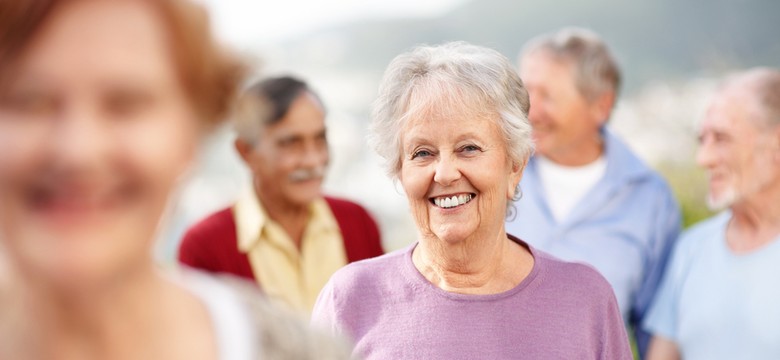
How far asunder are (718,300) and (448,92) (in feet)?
4.65

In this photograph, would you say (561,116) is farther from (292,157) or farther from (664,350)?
(292,157)

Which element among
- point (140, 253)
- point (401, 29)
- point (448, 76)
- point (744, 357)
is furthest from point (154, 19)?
point (401, 29)

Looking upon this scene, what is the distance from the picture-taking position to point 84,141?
2.52 feet

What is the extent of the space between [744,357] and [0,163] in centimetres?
261

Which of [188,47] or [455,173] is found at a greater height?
[188,47]

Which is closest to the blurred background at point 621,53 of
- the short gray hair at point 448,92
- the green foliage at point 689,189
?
the green foliage at point 689,189

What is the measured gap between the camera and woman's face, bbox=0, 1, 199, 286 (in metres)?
0.77

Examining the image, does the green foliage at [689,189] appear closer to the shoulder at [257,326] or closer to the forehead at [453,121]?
the forehead at [453,121]

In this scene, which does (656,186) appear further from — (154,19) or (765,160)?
(154,19)

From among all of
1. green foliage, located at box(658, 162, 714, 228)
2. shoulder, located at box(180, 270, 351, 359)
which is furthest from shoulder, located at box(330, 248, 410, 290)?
green foliage, located at box(658, 162, 714, 228)

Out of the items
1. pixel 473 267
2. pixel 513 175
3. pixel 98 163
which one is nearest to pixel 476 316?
pixel 473 267

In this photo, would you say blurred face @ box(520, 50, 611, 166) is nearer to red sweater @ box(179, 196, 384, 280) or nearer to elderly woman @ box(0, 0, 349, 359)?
red sweater @ box(179, 196, 384, 280)

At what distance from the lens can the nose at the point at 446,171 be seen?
209 cm

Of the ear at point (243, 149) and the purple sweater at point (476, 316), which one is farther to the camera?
the ear at point (243, 149)
